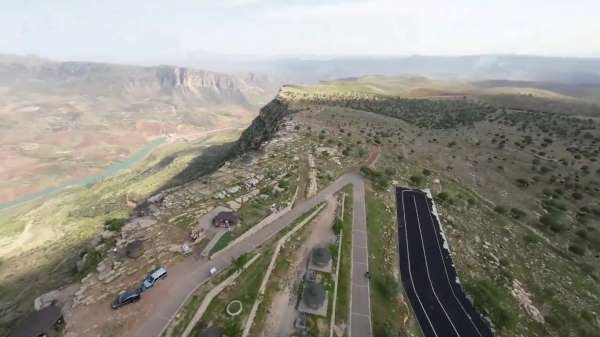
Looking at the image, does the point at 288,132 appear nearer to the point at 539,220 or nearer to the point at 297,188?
the point at 297,188

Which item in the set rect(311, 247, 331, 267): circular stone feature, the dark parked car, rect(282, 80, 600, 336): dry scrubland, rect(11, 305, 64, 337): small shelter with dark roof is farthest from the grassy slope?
rect(282, 80, 600, 336): dry scrubland

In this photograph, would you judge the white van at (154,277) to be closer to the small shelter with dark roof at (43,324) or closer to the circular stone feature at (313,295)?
the small shelter with dark roof at (43,324)

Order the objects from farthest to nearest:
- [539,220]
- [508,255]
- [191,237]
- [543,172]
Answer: [543,172] → [539,220] → [508,255] → [191,237]

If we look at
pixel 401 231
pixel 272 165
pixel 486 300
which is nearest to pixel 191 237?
pixel 272 165

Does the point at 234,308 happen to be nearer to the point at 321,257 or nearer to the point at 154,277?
the point at 154,277

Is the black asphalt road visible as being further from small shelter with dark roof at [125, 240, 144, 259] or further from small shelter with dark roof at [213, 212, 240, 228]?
small shelter with dark roof at [125, 240, 144, 259]

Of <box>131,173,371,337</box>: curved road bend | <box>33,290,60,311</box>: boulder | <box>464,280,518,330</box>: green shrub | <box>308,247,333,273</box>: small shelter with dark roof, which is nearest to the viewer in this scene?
<box>131,173,371,337</box>: curved road bend

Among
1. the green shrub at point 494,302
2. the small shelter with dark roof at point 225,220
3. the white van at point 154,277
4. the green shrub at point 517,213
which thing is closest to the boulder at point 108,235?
the white van at point 154,277

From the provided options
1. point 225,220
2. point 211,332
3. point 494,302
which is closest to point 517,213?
point 494,302
